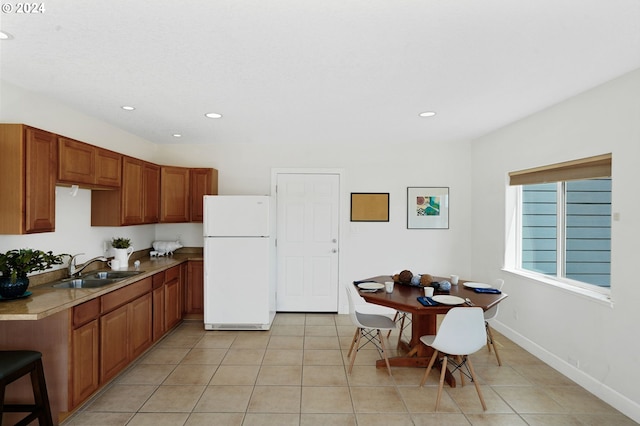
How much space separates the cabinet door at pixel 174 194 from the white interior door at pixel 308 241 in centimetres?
122

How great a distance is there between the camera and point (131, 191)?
3650mm

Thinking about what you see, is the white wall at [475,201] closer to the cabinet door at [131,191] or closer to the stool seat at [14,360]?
the cabinet door at [131,191]

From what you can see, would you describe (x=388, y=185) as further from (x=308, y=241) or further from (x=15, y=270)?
(x=15, y=270)

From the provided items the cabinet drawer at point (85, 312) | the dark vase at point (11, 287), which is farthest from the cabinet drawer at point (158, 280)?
the dark vase at point (11, 287)

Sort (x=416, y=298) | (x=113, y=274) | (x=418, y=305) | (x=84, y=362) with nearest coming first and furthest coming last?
(x=84, y=362)
(x=418, y=305)
(x=416, y=298)
(x=113, y=274)

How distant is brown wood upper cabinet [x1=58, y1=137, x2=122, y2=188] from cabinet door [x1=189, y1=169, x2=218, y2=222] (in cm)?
112

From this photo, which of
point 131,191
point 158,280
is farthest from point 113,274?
point 131,191

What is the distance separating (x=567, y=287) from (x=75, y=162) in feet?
14.2

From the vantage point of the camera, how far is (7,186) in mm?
2291

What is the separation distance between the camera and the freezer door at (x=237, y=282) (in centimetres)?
407

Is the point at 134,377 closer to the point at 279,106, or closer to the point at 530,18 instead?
the point at 279,106

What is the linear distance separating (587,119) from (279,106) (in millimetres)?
2592

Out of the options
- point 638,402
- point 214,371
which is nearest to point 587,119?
point 638,402

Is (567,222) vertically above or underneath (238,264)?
above
